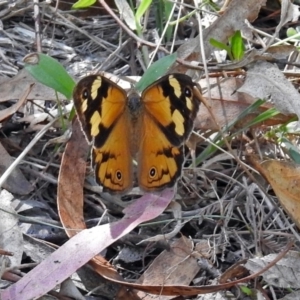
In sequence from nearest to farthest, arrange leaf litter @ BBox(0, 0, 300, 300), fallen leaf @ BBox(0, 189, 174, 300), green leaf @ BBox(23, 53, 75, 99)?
fallen leaf @ BBox(0, 189, 174, 300) < leaf litter @ BBox(0, 0, 300, 300) < green leaf @ BBox(23, 53, 75, 99)

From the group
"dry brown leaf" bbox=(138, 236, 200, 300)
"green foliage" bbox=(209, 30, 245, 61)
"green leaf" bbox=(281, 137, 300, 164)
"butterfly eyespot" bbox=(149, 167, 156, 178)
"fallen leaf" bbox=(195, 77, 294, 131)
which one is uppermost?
"green foliage" bbox=(209, 30, 245, 61)

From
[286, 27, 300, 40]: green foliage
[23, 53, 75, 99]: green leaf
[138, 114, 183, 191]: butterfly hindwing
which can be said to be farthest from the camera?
[286, 27, 300, 40]: green foliage

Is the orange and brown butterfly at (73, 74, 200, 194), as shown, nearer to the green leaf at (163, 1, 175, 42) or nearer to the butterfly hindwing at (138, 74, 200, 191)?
the butterfly hindwing at (138, 74, 200, 191)

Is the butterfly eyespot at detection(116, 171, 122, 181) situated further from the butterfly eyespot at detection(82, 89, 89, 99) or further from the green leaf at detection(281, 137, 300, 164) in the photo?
the green leaf at detection(281, 137, 300, 164)

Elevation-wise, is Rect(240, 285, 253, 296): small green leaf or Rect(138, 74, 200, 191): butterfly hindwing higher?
Rect(138, 74, 200, 191): butterfly hindwing

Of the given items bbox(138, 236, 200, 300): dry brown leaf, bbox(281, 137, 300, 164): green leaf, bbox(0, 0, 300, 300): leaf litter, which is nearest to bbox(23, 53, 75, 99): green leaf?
bbox(0, 0, 300, 300): leaf litter

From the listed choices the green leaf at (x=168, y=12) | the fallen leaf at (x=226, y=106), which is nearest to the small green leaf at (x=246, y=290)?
the fallen leaf at (x=226, y=106)

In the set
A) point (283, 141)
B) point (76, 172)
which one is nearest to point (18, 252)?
point (76, 172)

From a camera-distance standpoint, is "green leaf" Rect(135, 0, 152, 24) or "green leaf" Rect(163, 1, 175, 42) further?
"green leaf" Rect(163, 1, 175, 42)
